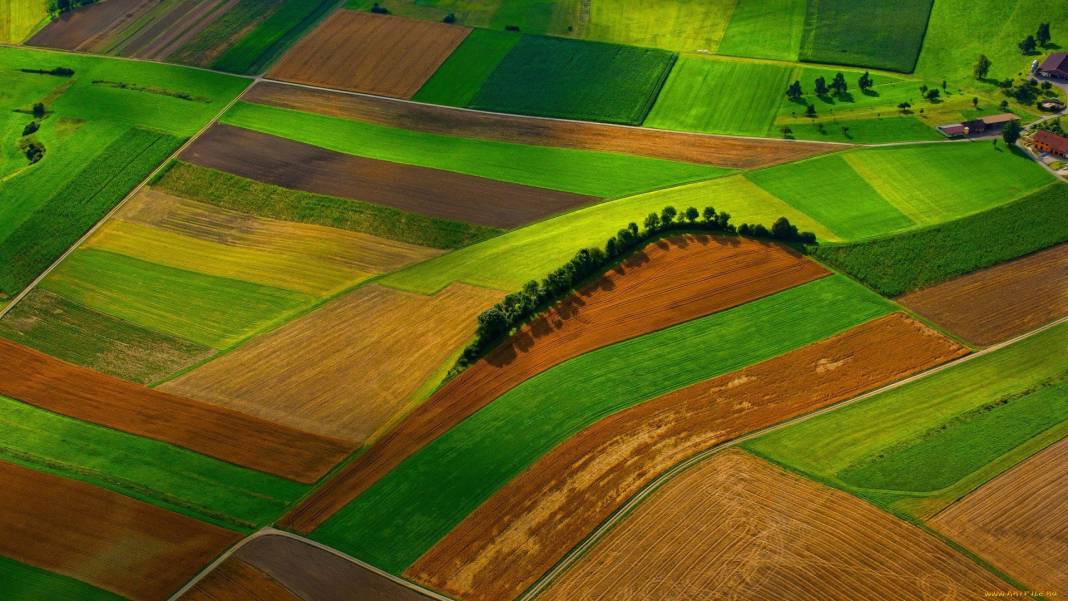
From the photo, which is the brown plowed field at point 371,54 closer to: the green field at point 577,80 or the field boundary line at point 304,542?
the green field at point 577,80

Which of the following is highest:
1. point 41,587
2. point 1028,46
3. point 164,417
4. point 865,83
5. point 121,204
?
point 1028,46

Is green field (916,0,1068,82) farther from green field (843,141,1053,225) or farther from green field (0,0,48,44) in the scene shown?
green field (0,0,48,44)

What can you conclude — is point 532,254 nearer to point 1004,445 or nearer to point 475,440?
point 475,440

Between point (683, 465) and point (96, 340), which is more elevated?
point (96, 340)

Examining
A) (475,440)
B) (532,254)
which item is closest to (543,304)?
(532,254)

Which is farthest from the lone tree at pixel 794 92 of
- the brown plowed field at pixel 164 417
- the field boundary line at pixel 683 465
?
the brown plowed field at pixel 164 417

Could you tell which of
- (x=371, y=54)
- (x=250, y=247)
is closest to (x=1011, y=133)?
(x=371, y=54)

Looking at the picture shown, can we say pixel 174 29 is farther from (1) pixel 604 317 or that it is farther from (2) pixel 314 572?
(2) pixel 314 572
